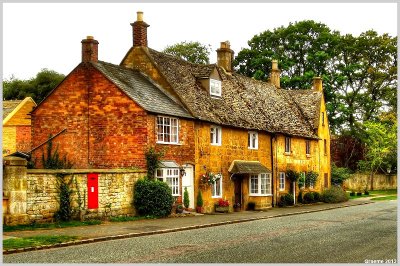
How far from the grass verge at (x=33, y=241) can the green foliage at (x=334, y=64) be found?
47096 millimetres

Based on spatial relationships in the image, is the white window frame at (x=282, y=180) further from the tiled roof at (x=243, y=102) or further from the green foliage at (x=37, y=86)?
the green foliage at (x=37, y=86)

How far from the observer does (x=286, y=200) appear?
142ft

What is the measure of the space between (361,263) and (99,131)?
20.2m

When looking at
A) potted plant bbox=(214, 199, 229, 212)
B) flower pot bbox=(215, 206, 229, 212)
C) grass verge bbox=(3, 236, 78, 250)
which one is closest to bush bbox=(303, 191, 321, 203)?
potted plant bbox=(214, 199, 229, 212)

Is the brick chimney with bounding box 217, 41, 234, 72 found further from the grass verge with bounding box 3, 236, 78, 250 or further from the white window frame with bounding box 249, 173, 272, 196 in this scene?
the grass verge with bounding box 3, 236, 78, 250

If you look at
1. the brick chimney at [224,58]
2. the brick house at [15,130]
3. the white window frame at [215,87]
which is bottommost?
the brick house at [15,130]

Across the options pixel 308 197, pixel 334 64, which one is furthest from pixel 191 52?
pixel 308 197

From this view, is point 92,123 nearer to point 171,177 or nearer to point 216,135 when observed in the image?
point 171,177

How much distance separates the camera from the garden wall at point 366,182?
239ft

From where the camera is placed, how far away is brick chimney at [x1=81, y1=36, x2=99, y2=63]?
33.8 m

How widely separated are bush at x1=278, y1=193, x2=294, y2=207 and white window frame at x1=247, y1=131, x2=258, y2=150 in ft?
14.9

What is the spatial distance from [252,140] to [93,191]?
54.7 ft

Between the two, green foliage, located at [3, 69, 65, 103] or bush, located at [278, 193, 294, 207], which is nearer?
bush, located at [278, 193, 294, 207]

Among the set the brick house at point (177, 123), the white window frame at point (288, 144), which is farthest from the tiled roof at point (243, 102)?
the white window frame at point (288, 144)
